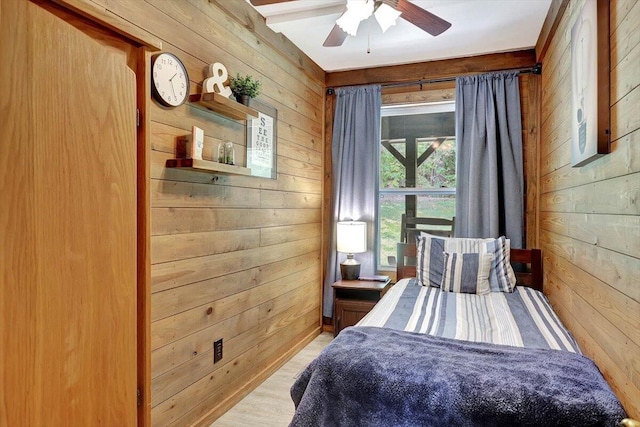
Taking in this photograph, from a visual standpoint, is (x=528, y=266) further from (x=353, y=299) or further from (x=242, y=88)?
(x=242, y=88)

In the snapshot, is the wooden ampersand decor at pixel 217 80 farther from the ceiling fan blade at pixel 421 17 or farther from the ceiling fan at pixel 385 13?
the ceiling fan blade at pixel 421 17

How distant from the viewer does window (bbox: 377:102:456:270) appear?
3.83 metres

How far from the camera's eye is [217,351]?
2.45 metres

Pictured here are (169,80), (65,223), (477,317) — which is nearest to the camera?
(65,223)

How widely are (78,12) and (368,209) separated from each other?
2905 millimetres

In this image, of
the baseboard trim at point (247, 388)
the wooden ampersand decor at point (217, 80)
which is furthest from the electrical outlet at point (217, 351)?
the wooden ampersand decor at point (217, 80)

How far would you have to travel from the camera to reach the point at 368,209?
12.9ft

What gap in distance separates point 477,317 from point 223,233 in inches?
60.2

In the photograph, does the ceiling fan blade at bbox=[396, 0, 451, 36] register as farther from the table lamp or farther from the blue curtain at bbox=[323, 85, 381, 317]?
the table lamp

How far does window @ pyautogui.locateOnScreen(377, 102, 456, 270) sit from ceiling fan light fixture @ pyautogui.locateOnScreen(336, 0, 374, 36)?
1.63 metres

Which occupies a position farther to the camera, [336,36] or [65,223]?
[336,36]

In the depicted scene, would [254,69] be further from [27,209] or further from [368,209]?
[27,209]

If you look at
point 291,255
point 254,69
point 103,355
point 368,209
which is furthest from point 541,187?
point 103,355

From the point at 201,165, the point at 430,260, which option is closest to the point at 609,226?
the point at 430,260
